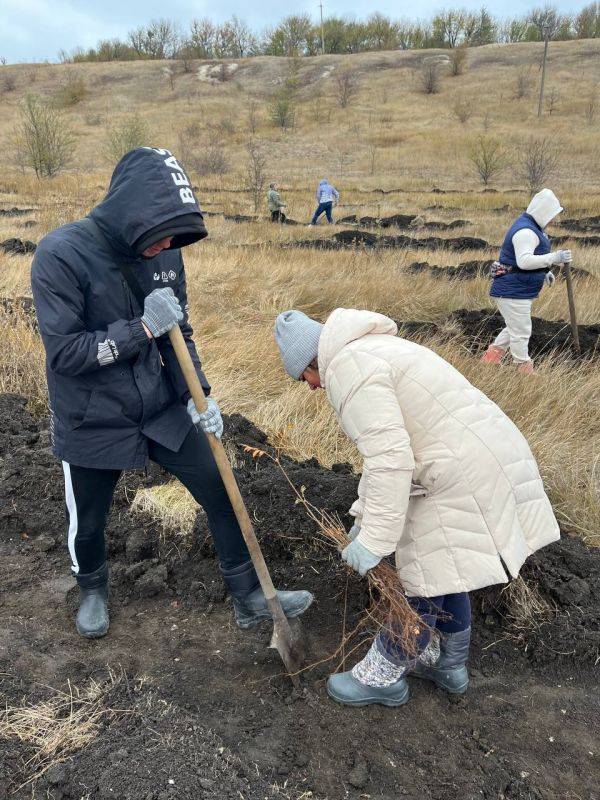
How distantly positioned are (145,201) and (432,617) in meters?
1.72

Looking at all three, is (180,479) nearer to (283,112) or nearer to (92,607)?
(92,607)

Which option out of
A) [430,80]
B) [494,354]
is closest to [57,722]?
[494,354]

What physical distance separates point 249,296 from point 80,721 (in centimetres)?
578

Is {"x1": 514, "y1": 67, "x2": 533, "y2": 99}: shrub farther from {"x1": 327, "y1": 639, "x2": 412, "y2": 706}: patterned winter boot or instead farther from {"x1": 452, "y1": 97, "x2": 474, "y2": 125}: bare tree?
{"x1": 327, "y1": 639, "x2": 412, "y2": 706}: patterned winter boot

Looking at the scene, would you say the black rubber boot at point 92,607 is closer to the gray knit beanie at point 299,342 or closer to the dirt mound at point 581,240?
the gray knit beanie at point 299,342

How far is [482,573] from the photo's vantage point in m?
1.89

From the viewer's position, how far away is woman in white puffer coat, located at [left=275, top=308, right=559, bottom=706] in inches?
70.1

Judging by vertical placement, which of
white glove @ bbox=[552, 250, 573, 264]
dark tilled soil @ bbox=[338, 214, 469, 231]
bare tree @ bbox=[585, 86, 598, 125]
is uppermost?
bare tree @ bbox=[585, 86, 598, 125]

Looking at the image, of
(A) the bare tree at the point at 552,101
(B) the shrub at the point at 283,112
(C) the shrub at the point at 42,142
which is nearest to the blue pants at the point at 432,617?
(C) the shrub at the point at 42,142

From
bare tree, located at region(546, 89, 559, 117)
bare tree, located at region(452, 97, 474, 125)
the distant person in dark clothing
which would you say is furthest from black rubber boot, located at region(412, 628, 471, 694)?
bare tree, located at region(546, 89, 559, 117)

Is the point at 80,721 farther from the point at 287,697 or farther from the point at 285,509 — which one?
the point at 285,509

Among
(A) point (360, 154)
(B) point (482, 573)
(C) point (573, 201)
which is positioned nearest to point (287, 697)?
(B) point (482, 573)

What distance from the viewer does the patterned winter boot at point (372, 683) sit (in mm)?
2188

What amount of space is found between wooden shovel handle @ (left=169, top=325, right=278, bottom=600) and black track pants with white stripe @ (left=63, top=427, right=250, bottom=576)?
0.10m
